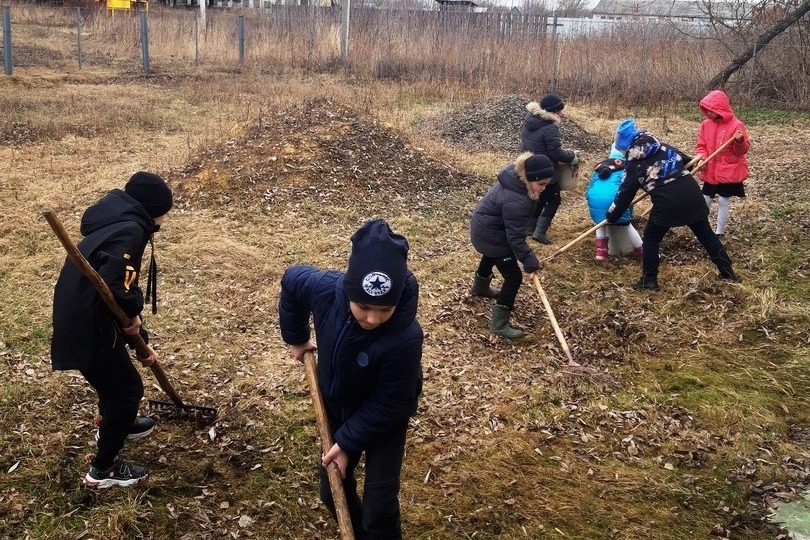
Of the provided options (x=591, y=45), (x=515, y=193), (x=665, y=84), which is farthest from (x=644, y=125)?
(x=515, y=193)

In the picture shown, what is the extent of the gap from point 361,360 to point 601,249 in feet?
16.0

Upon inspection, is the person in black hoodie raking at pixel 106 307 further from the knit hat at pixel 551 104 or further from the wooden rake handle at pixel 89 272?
the knit hat at pixel 551 104

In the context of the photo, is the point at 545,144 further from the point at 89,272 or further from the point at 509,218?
the point at 89,272

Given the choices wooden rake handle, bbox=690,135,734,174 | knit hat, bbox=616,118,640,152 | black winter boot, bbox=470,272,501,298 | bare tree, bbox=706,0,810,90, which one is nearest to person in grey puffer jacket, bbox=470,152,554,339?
black winter boot, bbox=470,272,501,298

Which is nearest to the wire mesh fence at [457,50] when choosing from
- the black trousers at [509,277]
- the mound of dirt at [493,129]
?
the mound of dirt at [493,129]

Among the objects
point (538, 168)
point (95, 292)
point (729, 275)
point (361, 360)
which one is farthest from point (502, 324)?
point (95, 292)

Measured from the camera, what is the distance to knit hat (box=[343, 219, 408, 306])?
224 cm

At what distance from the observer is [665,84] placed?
55.5 feet

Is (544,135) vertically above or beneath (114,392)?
above

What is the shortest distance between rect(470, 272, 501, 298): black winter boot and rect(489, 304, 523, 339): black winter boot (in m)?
0.44

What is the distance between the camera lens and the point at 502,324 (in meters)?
5.27

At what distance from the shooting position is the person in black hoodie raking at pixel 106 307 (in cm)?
293

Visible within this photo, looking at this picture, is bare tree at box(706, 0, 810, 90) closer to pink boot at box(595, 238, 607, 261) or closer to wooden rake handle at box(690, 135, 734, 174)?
wooden rake handle at box(690, 135, 734, 174)

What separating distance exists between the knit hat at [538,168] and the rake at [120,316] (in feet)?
9.05
